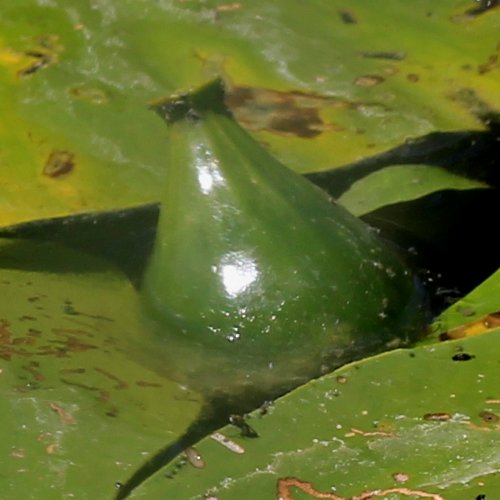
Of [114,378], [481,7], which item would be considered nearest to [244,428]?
[114,378]

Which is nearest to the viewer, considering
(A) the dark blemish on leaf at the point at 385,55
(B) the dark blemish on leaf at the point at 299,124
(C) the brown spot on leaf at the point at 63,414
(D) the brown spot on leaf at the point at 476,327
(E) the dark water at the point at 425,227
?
(C) the brown spot on leaf at the point at 63,414

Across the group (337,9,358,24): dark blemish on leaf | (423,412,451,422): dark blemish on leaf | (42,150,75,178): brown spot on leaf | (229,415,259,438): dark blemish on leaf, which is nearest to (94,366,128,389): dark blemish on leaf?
(229,415,259,438): dark blemish on leaf

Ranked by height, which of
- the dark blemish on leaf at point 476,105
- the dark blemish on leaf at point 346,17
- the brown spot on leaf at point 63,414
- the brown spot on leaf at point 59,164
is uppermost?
the dark blemish on leaf at point 346,17

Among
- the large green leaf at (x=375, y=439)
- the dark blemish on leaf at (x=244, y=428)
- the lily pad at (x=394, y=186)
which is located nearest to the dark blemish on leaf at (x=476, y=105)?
the lily pad at (x=394, y=186)

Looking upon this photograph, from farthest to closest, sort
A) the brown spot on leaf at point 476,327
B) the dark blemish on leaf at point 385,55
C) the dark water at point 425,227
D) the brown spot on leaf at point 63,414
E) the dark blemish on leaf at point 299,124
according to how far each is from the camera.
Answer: the dark blemish on leaf at point 385,55 → the dark blemish on leaf at point 299,124 → the dark water at point 425,227 → the brown spot on leaf at point 476,327 → the brown spot on leaf at point 63,414

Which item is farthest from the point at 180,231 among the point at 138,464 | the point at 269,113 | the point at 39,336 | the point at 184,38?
the point at 184,38

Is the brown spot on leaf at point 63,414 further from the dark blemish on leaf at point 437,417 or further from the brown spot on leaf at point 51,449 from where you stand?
the dark blemish on leaf at point 437,417

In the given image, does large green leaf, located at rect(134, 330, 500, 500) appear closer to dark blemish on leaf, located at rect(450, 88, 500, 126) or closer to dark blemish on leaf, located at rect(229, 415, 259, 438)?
dark blemish on leaf, located at rect(229, 415, 259, 438)
